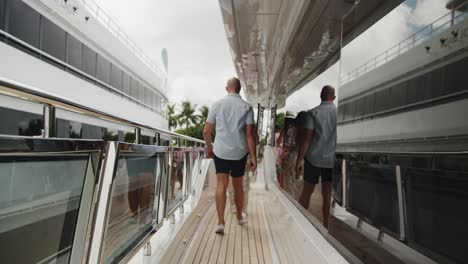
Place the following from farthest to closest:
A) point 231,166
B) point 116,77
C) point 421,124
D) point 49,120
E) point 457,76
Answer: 1. point 116,77
2. point 231,166
3. point 49,120
4. point 421,124
5. point 457,76

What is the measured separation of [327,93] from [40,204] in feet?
4.46

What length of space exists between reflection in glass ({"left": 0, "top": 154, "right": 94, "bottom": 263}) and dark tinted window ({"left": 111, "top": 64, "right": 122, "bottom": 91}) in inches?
471

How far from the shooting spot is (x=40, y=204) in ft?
2.91

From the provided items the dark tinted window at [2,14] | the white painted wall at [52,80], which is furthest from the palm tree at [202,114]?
the dark tinted window at [2,14]

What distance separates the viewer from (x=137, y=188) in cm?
173

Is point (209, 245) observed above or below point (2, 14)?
below

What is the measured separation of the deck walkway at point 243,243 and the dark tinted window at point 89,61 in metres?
7.95

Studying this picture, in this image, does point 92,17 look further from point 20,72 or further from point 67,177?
point 67,177

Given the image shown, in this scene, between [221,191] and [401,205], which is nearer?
[401,205]

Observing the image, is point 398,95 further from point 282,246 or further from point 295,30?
point 295,30

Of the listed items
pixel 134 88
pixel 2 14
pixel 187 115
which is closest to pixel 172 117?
pixel 187 115

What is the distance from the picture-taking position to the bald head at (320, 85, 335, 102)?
176cm

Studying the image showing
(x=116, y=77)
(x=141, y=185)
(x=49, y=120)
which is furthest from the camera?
(x=116, y=77)

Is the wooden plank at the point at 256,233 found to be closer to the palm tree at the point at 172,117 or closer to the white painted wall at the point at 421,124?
the white painted wall at the point at 421,124
